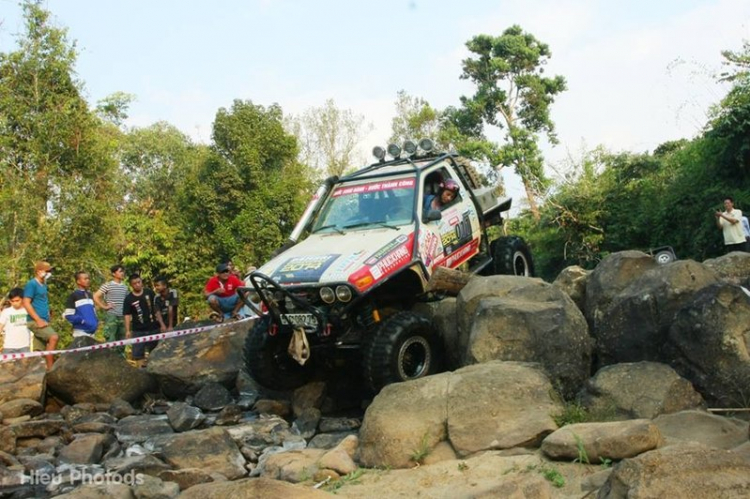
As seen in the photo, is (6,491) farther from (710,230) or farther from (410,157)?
(710,230)

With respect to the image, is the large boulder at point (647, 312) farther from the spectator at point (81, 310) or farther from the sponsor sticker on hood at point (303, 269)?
the spectator at point (81, 310)

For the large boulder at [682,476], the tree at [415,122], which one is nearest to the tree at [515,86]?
the tree at [415,122]

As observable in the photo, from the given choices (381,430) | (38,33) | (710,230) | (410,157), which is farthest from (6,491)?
(38,33)

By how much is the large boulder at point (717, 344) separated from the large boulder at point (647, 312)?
337mm

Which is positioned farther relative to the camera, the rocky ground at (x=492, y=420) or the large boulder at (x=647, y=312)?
the large boulder at (x=647, y=312)

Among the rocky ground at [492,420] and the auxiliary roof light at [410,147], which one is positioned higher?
the auxiliary roof light at [410,147]

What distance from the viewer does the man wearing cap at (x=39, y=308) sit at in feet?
32.3

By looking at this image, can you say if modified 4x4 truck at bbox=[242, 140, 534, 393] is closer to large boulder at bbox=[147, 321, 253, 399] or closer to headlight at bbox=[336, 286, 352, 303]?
headlight at bbox=[336, 286, 352, 303]

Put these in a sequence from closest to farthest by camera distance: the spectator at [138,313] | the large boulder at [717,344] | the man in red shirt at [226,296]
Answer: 1. the large boulder at [717,344]
2. the spectator at [138,313]
3. the man in red shirt at [226,296]

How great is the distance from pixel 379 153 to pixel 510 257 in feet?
7.35

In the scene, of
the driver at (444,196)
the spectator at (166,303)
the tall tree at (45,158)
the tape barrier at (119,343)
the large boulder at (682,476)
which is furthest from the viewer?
the tall tree at (45,158)

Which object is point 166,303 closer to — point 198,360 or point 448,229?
point 198,360

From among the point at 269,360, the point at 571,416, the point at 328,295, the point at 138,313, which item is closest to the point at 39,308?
the point at 138,313

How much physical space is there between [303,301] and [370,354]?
836 mm
